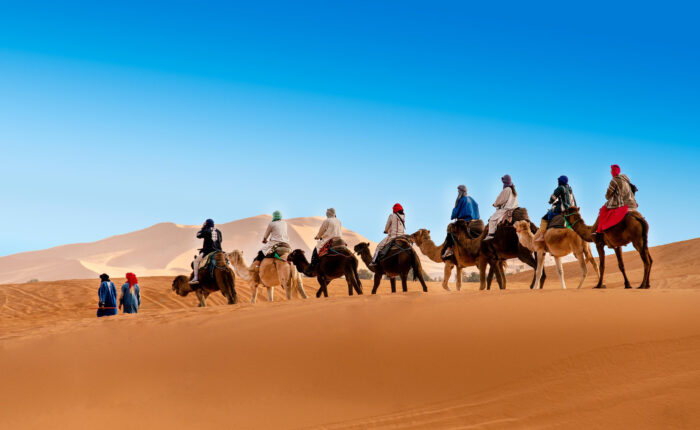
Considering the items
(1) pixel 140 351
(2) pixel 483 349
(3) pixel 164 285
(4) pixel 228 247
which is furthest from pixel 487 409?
(4) pixel 228 247

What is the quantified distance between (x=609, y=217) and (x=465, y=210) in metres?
4.27

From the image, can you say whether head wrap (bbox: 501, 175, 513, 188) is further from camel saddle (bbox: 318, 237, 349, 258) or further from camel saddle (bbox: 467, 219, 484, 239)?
camel saddle (bbox: 318, 237, 349, 258)

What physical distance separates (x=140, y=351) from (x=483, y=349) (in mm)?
4934

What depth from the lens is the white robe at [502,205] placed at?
1541 cm

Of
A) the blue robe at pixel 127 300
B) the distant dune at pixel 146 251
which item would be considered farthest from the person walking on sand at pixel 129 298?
the distant dune at pixel 146 251

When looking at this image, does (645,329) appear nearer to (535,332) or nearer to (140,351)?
(535,332)

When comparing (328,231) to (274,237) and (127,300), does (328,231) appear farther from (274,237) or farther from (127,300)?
(127,300)

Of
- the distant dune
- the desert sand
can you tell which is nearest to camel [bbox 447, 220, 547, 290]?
the desert sand

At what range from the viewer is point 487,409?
20.7ft

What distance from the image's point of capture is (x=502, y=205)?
15.9m

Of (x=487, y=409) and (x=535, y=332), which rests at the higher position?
(x=535, y=332)

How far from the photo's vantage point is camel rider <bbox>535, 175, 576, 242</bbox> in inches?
591

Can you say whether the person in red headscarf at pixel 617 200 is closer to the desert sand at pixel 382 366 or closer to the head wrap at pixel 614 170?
the head wrap at pixel 614 170

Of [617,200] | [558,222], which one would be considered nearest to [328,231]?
[558,222]
